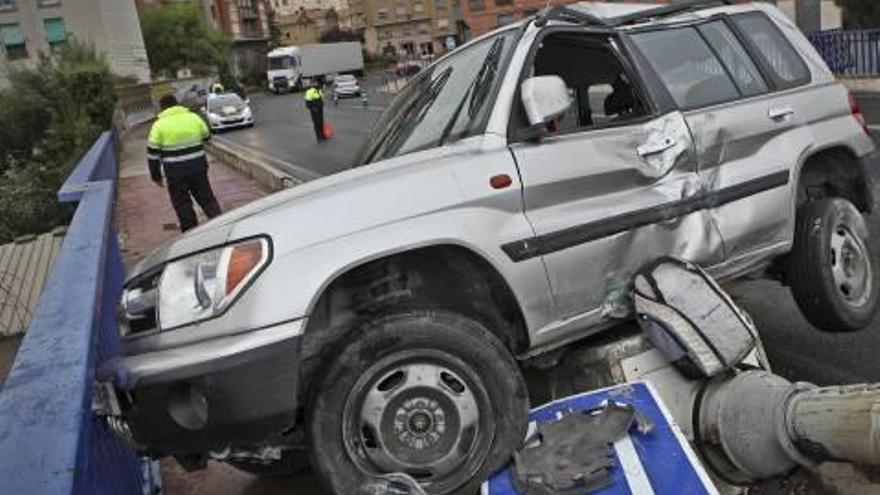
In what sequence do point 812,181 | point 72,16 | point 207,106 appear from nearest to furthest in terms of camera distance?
point 812,181 → point 207,106 → point 72,16

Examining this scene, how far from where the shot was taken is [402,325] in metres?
3.45

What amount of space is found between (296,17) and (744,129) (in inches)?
5974

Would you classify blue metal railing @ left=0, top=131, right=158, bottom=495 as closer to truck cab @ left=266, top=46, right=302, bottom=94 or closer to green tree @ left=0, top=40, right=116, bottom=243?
green tree @ left=0, top=40, right=116, bottom=243

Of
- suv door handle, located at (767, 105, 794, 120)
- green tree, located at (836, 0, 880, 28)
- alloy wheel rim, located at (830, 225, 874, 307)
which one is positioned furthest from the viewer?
green tree, located at (836, 0, 880, 28)

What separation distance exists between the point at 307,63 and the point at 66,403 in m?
80.1

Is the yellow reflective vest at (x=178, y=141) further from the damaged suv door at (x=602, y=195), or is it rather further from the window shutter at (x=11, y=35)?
the window shutter at (x=11, y=35)

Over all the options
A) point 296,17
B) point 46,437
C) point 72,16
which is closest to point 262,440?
Result: point 46,437

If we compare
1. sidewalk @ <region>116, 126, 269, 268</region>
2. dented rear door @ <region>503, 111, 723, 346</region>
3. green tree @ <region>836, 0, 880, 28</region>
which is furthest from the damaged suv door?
green tree @ <region>836, 0, 880, 28</region>

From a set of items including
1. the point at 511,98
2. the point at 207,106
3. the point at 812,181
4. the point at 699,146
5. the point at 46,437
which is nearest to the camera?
the point at 46,437

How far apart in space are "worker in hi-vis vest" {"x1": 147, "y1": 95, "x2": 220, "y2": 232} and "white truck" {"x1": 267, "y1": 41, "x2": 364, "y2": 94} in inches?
2642

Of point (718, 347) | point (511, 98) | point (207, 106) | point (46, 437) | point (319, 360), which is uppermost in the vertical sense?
point (511, 98)

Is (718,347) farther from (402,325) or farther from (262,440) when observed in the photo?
(262,440)

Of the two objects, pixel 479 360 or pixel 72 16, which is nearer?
pixel 479 360

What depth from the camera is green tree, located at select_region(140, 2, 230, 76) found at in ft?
289
